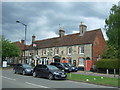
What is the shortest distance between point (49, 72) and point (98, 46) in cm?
2232

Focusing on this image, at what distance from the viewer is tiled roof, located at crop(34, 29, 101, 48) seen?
3975 cm

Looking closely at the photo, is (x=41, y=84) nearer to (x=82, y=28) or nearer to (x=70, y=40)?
(x=82, y=28)

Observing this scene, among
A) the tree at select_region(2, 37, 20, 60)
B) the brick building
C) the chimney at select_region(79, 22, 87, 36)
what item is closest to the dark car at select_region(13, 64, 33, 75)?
the brick building

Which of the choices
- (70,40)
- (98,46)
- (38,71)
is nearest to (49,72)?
(38,71)

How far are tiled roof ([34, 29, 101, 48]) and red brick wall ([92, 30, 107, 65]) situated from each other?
111cm

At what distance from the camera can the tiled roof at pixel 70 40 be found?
130ft

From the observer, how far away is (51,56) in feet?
155

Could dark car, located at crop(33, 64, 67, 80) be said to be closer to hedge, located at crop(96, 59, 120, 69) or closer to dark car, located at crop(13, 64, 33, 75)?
dark car, located at crop(13, 64, 33, 75)

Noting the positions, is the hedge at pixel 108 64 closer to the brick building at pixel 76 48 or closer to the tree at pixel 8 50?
the brick building at pixel 76 48

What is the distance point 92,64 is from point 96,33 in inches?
268

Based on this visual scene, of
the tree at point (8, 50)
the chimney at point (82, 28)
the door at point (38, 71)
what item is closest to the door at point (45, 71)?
the door at point (38, 71)

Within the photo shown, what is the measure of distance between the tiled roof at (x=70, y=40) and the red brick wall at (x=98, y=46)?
1.11m

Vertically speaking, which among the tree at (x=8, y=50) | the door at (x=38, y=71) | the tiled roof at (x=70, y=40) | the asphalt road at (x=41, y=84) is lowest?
the asphalt road at (x=41, y=84)

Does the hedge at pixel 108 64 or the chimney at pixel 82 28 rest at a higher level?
the chimney at pixel 82 28
